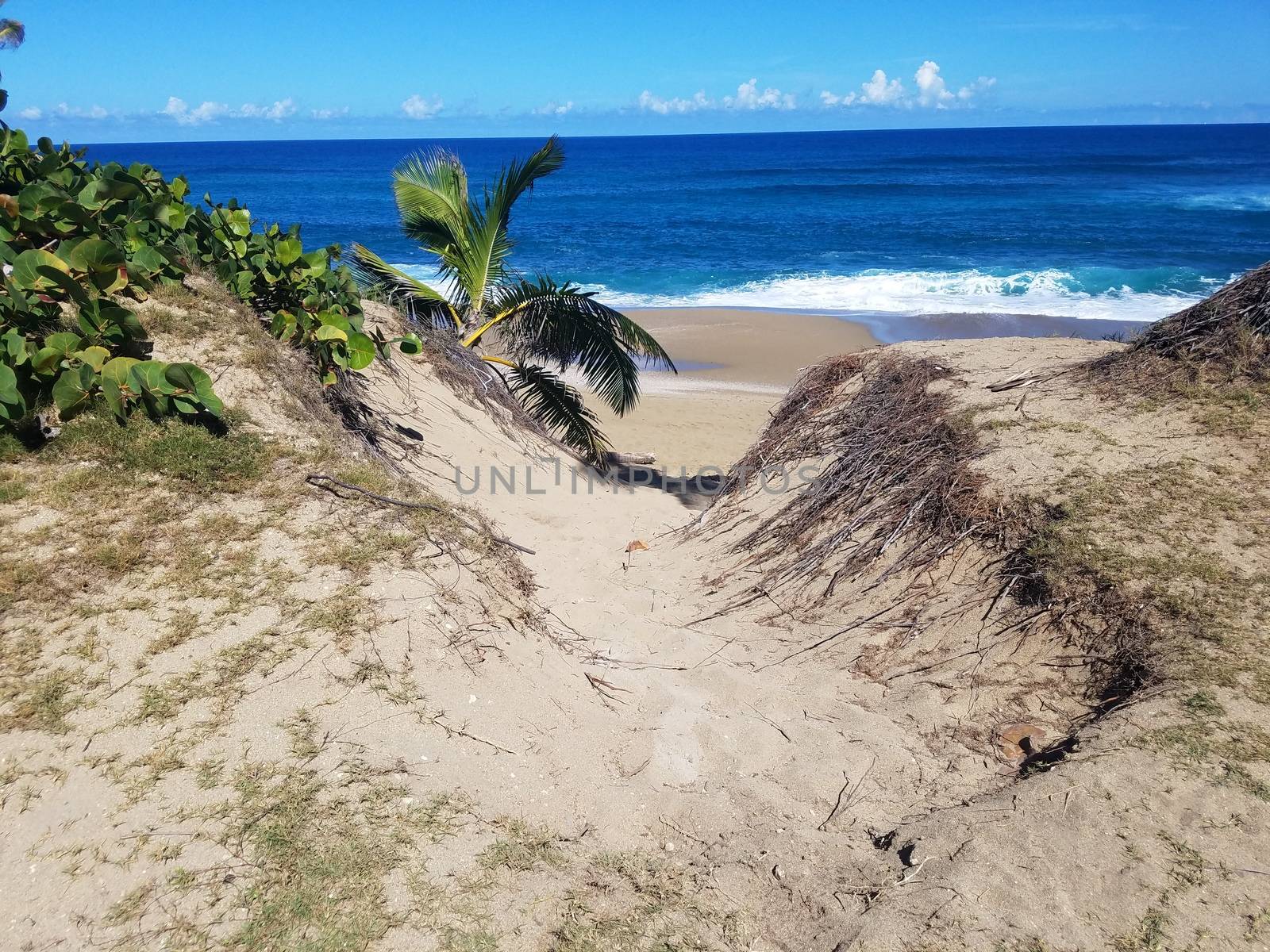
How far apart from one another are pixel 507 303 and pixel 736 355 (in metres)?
10.3

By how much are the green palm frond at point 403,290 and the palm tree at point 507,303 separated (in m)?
0.01

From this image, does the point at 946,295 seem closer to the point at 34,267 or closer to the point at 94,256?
the point at 94,256

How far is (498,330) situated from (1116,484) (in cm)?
669

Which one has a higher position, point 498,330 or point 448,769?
point 498,330

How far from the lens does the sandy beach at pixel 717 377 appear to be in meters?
13.0

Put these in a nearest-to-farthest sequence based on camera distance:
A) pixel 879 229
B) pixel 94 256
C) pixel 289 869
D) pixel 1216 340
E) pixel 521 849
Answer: pixel 289 869
pixel 521 849
pixel 94 256
pixel 1216 340
pixel 879 229

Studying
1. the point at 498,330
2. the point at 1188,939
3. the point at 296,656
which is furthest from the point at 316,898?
the point at 498,330

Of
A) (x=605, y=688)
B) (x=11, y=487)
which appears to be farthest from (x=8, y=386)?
(x=605, y=688)

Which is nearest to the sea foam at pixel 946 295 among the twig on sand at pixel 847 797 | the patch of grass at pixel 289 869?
the twig on sand at pixel 847 797

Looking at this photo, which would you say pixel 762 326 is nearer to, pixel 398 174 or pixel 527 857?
pixel 398 174

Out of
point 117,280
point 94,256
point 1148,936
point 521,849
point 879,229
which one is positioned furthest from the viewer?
point 879,229

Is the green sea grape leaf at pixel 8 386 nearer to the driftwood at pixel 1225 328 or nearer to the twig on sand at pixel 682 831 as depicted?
the twig on sand at pixel 682 831

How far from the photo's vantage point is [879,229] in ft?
126

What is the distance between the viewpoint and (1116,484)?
215 inches
